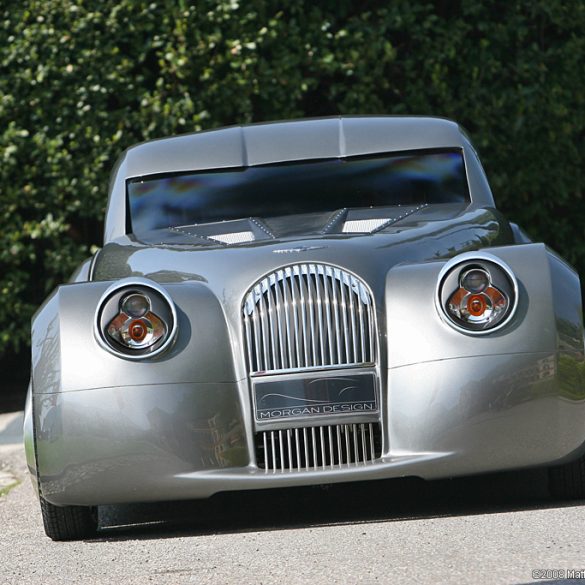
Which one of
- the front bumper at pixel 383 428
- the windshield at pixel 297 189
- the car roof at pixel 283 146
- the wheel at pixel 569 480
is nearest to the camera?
the front bumper at pixel 383 428

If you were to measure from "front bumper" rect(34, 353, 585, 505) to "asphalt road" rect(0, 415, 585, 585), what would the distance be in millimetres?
191

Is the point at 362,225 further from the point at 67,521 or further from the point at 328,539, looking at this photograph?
the point at 67,521

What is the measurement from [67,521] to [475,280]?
1.63 m

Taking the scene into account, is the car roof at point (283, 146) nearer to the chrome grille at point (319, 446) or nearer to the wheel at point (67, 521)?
the wheel at point (67, 521)

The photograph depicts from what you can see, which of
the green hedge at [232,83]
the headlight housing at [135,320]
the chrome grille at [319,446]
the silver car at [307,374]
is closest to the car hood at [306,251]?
the silver car at [307,374]

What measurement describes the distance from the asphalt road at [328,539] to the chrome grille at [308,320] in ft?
1.87

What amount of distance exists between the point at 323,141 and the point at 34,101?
357cm

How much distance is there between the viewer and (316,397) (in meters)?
4.39

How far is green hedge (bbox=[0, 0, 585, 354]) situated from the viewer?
8969mm

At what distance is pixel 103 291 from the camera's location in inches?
179

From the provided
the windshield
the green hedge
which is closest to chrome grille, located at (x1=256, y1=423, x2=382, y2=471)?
the windshield

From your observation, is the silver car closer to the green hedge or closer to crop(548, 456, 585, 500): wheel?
crop(548, 456, 585, 500): wheel

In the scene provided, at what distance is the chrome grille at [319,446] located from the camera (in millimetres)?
4410

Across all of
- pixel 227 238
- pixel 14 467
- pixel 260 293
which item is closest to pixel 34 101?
pixel 14 467
